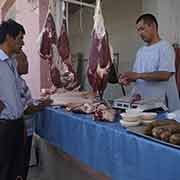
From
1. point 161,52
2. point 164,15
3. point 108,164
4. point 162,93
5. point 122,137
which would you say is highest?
point 164,15

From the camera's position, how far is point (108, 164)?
1.45 metres

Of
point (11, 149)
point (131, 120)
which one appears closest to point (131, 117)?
point (131, 120)

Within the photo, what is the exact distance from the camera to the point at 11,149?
1.90 metres

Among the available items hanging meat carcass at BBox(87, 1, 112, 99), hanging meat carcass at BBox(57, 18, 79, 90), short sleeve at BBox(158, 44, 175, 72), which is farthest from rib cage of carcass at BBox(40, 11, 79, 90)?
short sleeve at BBox(158, 44, 175, 72)

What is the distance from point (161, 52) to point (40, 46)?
1.05 meters

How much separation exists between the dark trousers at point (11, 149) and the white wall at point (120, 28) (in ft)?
6.51

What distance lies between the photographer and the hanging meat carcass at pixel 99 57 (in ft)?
6.18

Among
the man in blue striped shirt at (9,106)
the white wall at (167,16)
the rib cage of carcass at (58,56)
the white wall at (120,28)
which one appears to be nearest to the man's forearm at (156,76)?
the rib cage of carcass at (58,56)

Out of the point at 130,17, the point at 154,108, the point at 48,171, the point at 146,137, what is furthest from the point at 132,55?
the point at 146,137

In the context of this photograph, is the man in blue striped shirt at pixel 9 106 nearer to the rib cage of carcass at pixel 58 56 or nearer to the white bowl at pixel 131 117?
the rib cage of carcass at pixel 58 56

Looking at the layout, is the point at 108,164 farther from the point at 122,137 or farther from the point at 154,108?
the point at 154,108

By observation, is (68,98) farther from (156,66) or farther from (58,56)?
(156,66)

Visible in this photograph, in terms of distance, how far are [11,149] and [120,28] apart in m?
2.45

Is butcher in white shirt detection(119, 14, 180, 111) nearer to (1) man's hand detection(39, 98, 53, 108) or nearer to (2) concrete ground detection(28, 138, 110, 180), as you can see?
(1) man's hand detection(39, 98, 53, 108)
